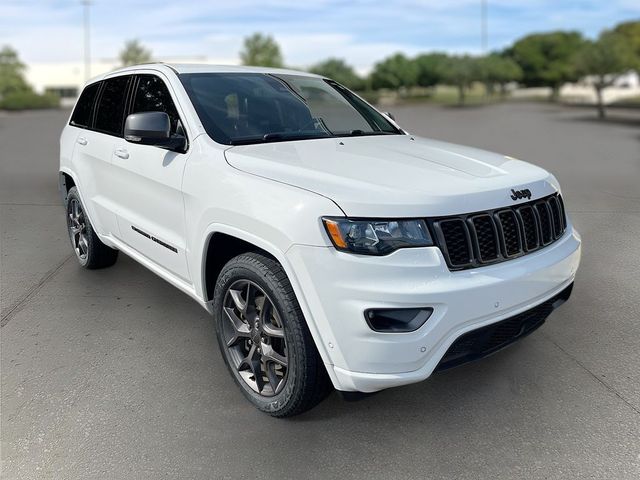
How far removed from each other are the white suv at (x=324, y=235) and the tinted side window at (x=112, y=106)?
39cm

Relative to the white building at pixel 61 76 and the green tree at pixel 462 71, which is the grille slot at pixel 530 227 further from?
the white building at pixel 61 76

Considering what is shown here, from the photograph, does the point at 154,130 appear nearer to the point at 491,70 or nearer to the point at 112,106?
the point at 112,106

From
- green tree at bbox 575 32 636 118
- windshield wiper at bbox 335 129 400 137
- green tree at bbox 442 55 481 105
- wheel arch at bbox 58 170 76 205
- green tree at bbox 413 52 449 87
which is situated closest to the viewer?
windshield wiper at bbox 335 129 400 137

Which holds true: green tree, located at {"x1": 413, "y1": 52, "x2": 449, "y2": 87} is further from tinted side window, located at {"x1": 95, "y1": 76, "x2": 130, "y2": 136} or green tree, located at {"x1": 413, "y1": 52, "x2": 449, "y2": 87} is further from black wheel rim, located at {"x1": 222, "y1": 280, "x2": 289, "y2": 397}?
black wheel rim, located at {"x1": 222, "y1": 280, "x2": 289, "y2": 397}

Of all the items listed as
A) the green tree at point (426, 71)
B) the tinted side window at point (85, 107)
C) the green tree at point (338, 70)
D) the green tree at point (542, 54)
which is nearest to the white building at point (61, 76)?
the green tree at point (338, 70)

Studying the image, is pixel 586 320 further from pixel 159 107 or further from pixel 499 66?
pixel 499 66

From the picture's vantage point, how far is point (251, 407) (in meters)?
3.20

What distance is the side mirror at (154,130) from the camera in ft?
11.2

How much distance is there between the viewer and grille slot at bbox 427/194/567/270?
2617 mm

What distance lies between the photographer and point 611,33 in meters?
31.2

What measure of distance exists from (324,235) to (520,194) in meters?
1.08

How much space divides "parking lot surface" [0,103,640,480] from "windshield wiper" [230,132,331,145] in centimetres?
116

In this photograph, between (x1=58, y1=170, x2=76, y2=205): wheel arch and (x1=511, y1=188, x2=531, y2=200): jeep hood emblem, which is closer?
(x1=511, y1=188, x2=531, y2=200): jeep hood emblem

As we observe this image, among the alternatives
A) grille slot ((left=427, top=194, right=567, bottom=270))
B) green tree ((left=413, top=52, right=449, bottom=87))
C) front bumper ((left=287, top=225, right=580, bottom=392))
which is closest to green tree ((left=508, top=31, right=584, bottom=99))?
green tree ((left=413, top=52, right=449, bottom=87))
